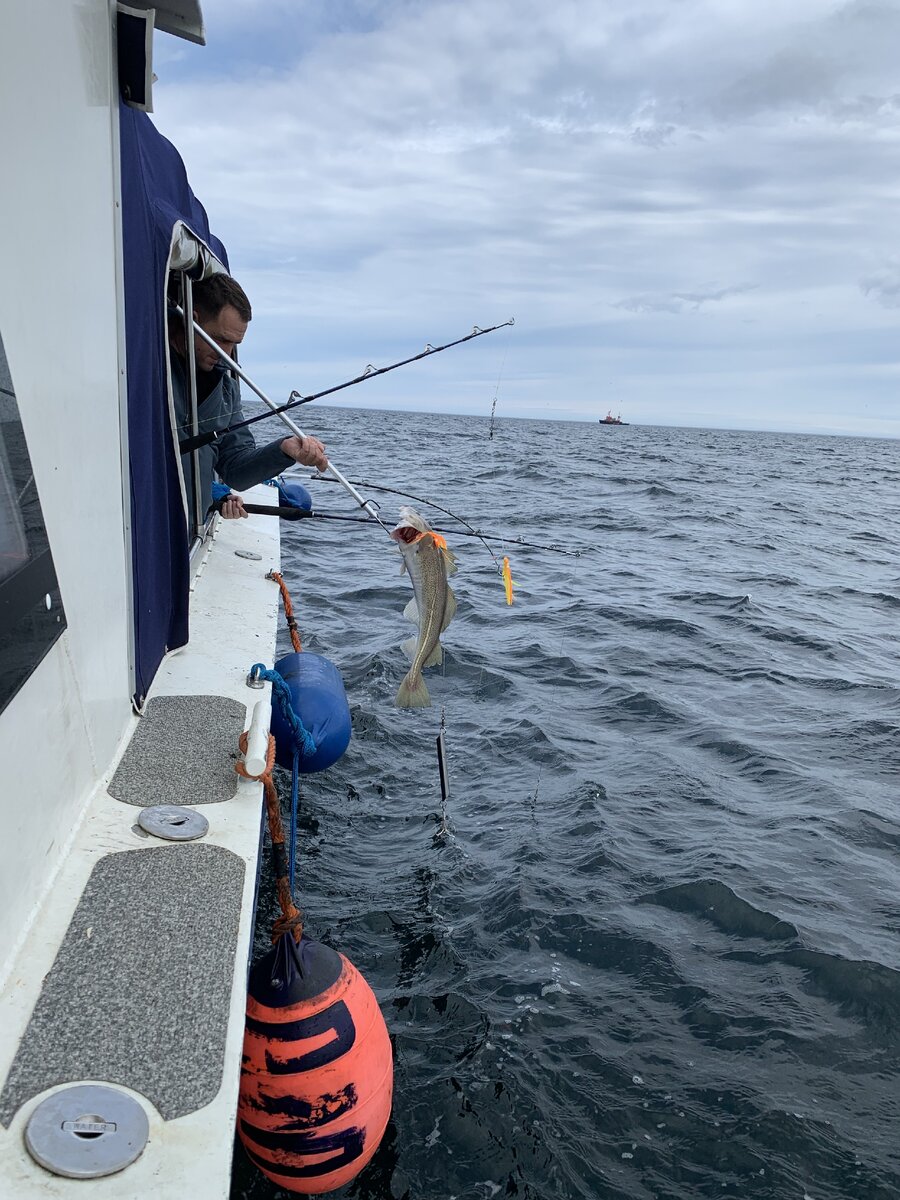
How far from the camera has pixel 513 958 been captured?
4.58m

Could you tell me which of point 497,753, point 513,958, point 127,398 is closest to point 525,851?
point 513,958

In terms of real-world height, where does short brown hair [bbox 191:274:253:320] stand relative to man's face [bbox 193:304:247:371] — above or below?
above

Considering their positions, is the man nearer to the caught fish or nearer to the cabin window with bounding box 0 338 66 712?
the caught fish

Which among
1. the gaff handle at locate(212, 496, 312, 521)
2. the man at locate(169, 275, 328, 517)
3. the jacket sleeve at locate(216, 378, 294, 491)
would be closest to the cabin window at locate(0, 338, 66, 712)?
the man at locate(169, 275, 328, 517)

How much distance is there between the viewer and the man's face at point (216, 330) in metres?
5.39

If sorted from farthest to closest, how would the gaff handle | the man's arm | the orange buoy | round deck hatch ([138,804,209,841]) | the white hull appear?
the gaff handle, the man's arm, round deck hatch ([138,804,209,841]), the orange buoy, the white hull

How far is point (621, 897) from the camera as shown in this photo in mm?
5102

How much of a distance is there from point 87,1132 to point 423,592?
309 centimetres

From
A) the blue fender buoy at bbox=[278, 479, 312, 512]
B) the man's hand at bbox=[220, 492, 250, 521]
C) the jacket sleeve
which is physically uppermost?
the jacket sleeve

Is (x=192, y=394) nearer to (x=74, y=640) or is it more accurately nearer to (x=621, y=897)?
(x=74, y=640)

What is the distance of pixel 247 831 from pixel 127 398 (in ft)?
6.07

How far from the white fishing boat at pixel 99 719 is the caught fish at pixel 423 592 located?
1044mm

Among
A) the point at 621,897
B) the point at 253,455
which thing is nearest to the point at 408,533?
the point at 253,455

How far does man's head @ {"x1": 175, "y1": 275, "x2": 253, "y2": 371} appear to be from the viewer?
5301 millimetres
